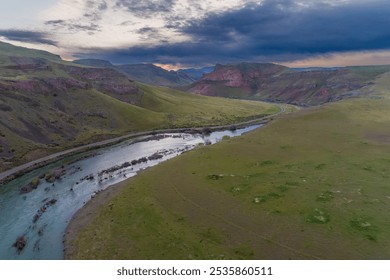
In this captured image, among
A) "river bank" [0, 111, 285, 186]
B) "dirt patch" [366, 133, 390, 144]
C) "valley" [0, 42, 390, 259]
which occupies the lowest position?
"river bank" [0, 111, 285, 186]

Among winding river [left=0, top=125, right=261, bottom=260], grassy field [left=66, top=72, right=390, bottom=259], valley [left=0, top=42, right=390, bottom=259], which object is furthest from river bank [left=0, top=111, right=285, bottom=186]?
grassy field [left=66, top=72, right=390, bottom=259]

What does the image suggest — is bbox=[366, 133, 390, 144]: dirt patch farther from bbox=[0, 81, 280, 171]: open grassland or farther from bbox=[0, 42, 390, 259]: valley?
bbox=[0, 81, 280, 171]: open grassland

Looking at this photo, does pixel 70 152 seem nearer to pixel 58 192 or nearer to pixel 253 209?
pixel 58 192

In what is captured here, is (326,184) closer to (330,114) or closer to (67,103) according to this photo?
(330,114)

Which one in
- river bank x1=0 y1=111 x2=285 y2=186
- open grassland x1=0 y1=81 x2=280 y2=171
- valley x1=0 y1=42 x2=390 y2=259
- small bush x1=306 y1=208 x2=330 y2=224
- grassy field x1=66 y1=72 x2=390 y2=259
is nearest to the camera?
grassy field x1=66 y1=72 x2=390 y2=259

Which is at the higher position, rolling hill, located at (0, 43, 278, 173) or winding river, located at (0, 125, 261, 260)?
rolling hill, located at (0, 43, 278, 173)

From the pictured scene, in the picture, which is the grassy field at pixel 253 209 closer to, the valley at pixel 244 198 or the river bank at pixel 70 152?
the valley at pixel 244 198

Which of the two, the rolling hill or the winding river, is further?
the rolling hill
